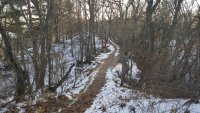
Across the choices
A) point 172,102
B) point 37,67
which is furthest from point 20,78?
point 172,102

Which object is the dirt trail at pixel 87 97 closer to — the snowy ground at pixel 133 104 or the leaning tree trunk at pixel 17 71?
the snowy ground at pixel 133 104

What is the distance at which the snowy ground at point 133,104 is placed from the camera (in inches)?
465

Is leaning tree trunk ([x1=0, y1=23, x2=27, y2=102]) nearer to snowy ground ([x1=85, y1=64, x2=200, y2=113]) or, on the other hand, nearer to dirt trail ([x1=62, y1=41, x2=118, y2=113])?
dirt trail ([x1=62, y1=41, x2=118, y2=113])

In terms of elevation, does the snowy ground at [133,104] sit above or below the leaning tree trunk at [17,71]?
below

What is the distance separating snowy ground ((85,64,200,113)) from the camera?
38.7ft

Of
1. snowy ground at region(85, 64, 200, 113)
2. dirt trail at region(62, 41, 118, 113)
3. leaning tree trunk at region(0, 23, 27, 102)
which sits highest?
leaning tree trunk at region(0, 23, 27, 102)

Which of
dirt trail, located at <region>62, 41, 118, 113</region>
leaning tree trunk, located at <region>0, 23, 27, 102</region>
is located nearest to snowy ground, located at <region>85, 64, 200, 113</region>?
dirt trail, located at <region>62, 41, 118, 113</region>

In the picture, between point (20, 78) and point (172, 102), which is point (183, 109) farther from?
point (20, 78)

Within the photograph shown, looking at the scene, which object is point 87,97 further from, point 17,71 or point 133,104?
point 133,104

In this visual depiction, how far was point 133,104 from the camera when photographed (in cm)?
1346

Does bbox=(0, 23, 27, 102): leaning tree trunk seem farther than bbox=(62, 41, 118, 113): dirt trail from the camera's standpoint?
Yes

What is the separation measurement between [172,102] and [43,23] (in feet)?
30.6

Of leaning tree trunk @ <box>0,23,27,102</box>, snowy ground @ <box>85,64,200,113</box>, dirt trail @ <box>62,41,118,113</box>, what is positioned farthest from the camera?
leaning tree trunk @ <box>0,23,27,102</box>

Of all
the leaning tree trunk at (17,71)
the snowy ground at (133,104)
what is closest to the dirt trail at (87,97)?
the snowy ground at (133,104)
